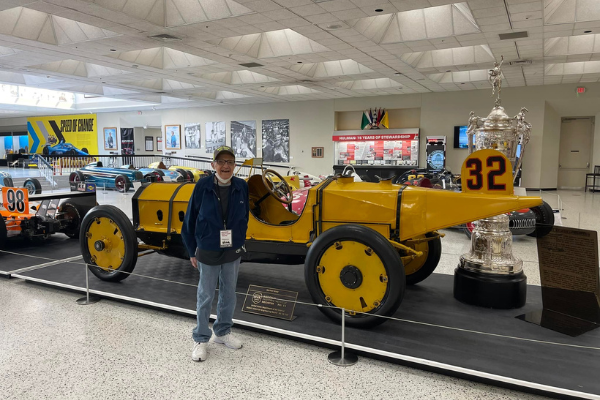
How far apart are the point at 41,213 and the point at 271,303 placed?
17.7 feet

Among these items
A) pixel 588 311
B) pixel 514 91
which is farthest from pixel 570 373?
pixel 514 91

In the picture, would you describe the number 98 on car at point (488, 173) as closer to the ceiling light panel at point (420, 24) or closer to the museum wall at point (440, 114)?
the ceiling light panel at point (420, 24)

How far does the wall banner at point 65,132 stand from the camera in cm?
3017

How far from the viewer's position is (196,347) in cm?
325

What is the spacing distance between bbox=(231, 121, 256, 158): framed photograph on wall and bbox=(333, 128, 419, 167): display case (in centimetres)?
489

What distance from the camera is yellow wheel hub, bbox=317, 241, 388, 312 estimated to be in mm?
3439

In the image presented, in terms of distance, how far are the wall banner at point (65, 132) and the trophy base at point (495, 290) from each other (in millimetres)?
30039

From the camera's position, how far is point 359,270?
348 cm

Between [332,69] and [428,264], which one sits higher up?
[332,69]

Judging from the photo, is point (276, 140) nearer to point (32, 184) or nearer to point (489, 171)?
point (32, 184)

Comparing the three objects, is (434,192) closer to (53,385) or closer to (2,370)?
(53,385)

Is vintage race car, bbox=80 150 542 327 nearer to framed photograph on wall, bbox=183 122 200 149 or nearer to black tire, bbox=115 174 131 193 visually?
black tire, bbox=115 174 131 193

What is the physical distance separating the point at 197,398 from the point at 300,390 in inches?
26.5

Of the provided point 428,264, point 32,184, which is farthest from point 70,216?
point 32,184
